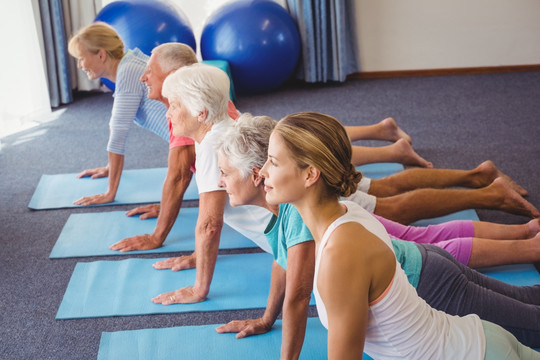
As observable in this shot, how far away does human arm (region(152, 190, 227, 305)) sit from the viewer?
2.25 m

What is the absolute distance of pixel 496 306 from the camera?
1849mm

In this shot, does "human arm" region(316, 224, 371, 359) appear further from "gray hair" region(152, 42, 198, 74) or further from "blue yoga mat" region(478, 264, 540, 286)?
"gray hair" region(152, 42, 198, 74)

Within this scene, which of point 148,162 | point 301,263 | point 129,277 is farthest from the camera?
point 148,162

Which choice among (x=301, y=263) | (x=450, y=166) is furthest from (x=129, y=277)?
(x=450, y=166)

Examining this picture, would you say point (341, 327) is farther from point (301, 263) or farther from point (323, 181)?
point (301, 263)

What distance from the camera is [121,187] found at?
3.50 meters

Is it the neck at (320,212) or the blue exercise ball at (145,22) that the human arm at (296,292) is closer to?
the neck at (320,212)

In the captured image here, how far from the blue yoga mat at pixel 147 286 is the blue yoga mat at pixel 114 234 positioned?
121mm

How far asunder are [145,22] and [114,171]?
172 centimetres

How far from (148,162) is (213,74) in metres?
1.75

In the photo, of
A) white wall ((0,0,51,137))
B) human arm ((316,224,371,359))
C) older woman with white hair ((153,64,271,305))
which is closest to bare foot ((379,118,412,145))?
older woman with white hair ((153,64,271,305))

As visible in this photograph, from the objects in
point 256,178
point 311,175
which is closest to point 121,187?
point 256,178

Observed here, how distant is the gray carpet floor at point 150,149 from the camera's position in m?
2.35

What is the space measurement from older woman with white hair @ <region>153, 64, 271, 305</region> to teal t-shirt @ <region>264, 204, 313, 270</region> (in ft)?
1.22
